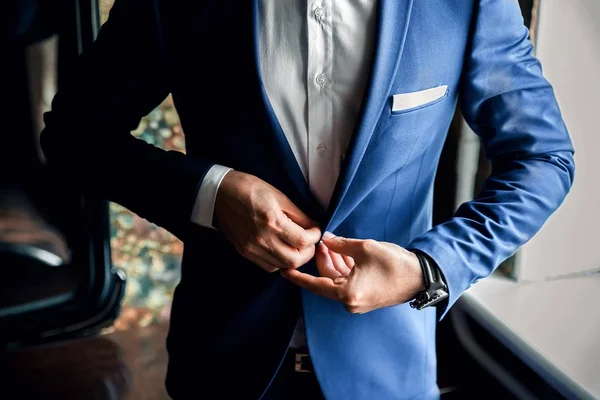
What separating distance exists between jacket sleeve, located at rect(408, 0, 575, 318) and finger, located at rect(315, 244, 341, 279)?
0.12 metres

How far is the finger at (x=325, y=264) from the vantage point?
771 mm

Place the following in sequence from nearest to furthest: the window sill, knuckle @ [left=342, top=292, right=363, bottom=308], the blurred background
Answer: knuckle @ [left=342, top=292, right=363, bottom=308]
the window sill
the blurred background

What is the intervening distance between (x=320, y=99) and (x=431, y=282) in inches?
11.1

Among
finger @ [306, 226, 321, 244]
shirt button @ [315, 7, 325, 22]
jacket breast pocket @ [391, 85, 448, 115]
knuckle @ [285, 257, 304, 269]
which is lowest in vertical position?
knuckle @ [285, 257, 304, 269]

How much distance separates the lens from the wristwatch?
0.71m

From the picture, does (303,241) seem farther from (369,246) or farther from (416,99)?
(416,99)

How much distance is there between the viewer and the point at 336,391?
0.86 metres

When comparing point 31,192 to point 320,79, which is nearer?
point 320,79

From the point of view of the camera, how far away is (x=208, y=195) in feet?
2.60

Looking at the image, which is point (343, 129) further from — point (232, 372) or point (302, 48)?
point (232, 372)

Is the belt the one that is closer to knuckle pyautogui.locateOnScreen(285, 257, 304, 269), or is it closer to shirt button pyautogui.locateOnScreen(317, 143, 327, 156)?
knuckle pyautogui.locateOnScreen(285, 257, 304, 269)

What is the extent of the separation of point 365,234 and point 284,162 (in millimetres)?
173

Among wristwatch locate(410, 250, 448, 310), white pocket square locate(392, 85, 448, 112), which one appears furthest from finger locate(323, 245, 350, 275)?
white pocket square locate(392, 85, 448, 112)

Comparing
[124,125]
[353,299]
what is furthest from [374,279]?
[124,125]
